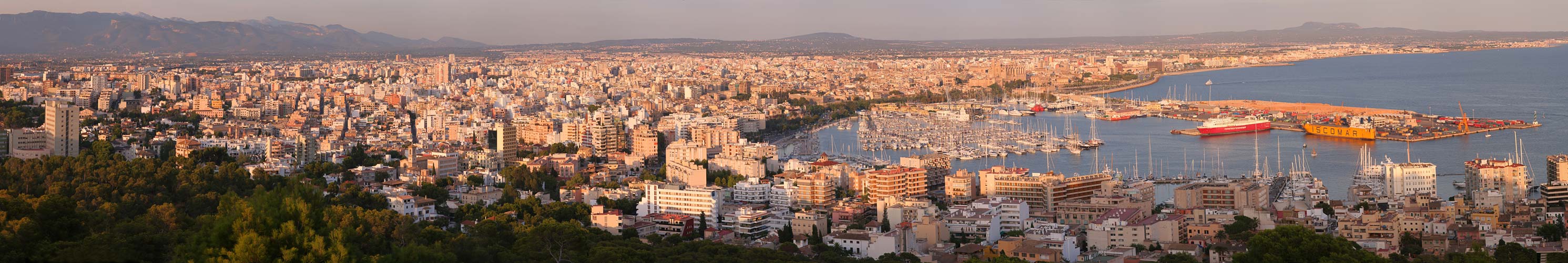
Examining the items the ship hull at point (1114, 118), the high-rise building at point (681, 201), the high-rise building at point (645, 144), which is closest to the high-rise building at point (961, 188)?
the high-rise building at point (681, 201)

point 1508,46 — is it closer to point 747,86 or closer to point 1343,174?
point 747,86

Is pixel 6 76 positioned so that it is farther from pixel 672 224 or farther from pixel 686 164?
pixel 672 224

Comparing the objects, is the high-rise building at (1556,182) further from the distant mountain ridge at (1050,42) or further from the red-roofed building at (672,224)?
the distant mountain ridge at (1050,42)

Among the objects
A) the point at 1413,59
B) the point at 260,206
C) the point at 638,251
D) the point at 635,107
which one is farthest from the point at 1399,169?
the point at 1413,59

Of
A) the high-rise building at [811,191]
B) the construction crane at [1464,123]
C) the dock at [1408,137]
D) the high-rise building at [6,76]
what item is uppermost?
the high-rise building at [6,76]

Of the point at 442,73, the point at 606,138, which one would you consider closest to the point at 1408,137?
the point at 606,138

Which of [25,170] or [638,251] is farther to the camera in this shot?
[25,170]
